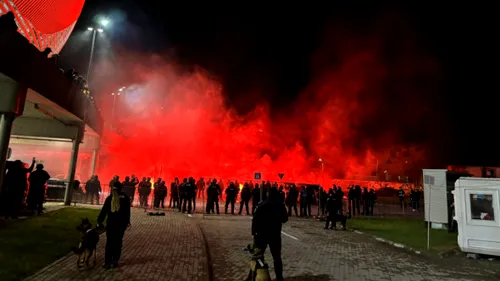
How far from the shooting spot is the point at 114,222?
21.8 ft

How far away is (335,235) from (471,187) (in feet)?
17.4

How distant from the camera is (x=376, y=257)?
9.38 meters

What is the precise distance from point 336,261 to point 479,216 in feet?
18.8

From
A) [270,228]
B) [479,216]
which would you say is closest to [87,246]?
[270,228]

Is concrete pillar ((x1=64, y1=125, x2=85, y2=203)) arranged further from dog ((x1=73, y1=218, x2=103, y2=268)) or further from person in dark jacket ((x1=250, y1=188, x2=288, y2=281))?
person in dark jacket ((x1=250, y1=188, x2=288, y2=281))

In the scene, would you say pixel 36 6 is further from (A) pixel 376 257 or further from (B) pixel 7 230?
(A) pixel 376 257

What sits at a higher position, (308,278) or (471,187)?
(471,187)

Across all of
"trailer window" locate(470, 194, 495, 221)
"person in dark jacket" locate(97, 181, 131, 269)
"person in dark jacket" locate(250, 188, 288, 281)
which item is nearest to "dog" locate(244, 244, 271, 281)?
"person in dark jacket" locate(250, 188, 288, 281)

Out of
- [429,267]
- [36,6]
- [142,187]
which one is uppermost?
[36,6]

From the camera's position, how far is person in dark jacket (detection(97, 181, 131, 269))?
6512 mm

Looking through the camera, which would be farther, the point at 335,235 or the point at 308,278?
the point at 335,235

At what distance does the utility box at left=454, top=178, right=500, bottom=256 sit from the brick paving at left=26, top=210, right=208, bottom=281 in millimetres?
8941

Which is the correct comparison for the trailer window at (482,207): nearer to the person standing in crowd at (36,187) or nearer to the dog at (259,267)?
the dog at (259,267)

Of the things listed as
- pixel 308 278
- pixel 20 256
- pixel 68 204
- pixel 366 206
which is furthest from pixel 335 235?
pixel 68 204
